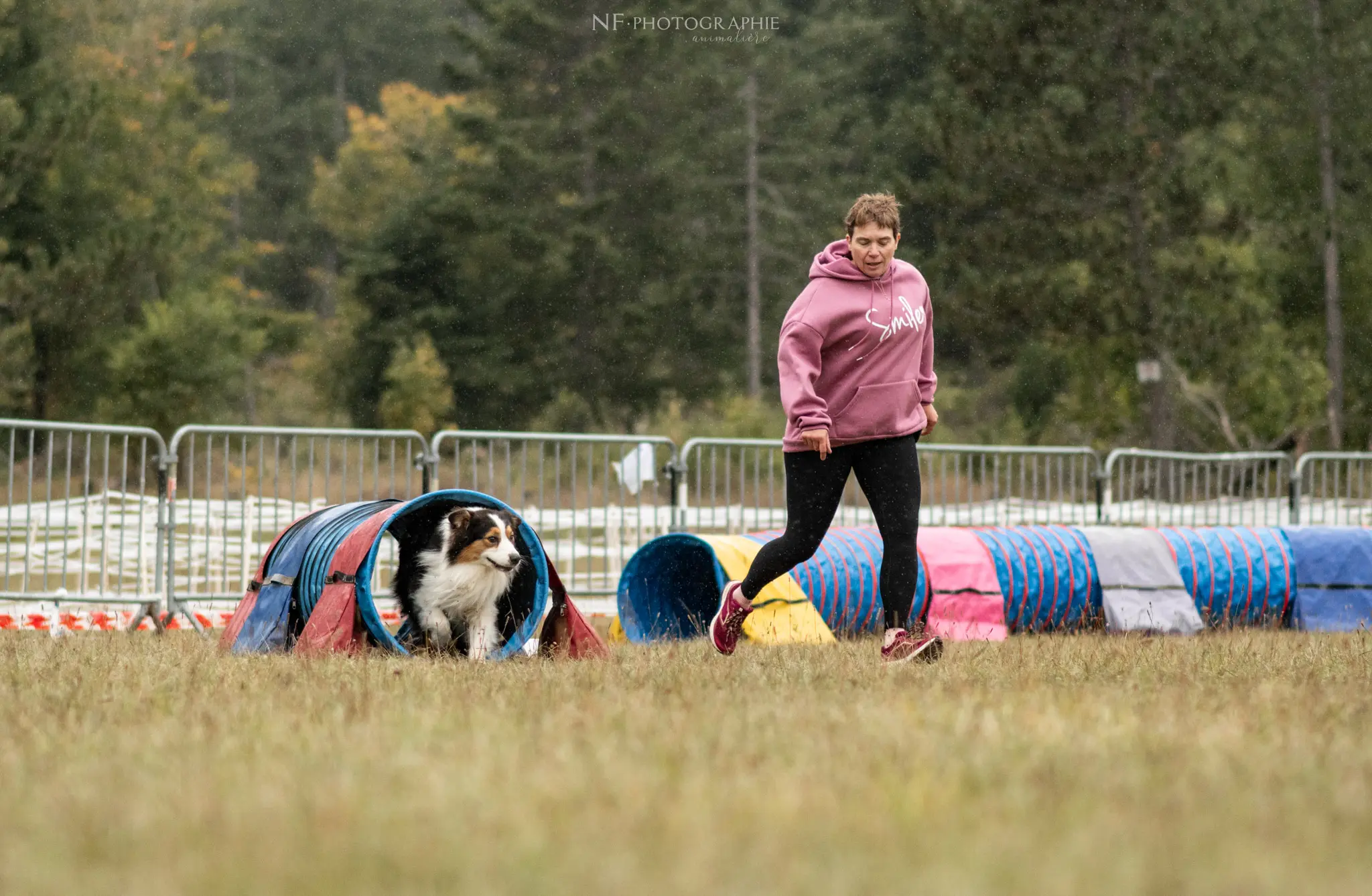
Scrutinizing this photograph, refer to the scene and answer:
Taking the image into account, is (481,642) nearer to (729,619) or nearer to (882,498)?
(729,619)

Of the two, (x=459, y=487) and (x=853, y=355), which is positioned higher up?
(x=853, y=355)

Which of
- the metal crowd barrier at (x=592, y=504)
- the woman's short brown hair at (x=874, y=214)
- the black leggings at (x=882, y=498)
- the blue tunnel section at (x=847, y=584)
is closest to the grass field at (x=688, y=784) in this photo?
the black leggings at (x=882, y=498)

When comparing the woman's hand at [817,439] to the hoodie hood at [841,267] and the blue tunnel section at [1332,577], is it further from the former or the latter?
the blue tunnel section at [1332,577]

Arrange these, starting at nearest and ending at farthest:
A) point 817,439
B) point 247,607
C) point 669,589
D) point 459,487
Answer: point 817,439 < point 247,607 < point 669,589 < point 459,487

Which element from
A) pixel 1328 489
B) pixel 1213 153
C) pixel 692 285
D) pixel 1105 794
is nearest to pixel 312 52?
pixel 692 285

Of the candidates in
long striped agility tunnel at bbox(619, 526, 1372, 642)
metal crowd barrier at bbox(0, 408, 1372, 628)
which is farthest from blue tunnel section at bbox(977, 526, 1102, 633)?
metal crowd barrier at bbox(0, 408, 1372, 628)

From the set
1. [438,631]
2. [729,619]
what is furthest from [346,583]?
[729,619]

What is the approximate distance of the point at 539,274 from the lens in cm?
3431

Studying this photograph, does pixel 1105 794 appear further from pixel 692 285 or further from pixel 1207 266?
pixel 692 285

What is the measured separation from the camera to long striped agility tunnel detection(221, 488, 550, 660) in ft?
21.4

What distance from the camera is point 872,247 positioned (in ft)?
19.4

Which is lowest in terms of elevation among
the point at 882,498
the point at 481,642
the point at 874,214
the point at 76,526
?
the point at 481,642

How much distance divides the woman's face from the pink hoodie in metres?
0.06

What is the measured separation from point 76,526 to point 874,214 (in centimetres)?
778
